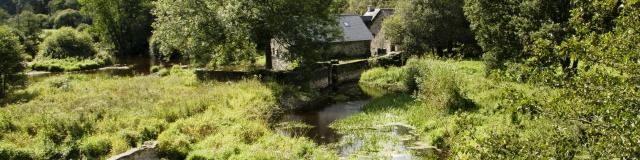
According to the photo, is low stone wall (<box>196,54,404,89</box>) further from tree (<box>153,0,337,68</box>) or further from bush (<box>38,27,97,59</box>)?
bush (<box>38,27,97,59</box>)

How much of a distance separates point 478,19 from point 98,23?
4960 centimetres

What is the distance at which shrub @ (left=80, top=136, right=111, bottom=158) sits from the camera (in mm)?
15359

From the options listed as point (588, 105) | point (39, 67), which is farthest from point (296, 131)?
point (39, 67)

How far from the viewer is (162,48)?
1280 inches

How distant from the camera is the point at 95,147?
1559 cm

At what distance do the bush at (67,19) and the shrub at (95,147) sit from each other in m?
83.1

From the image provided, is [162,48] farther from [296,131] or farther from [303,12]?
[296,131]

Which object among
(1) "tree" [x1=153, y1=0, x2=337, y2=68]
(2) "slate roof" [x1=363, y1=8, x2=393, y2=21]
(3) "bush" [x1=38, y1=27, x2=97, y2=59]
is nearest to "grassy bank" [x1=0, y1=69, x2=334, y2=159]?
(1) "tree" [x1=153, y1=0, x2=337, y2=68]

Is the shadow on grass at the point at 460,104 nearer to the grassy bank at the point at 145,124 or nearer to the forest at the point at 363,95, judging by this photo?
the forest at the point at 363,95

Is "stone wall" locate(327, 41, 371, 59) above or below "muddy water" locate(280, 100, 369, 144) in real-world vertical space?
above

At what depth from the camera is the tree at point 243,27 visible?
93.5 feet

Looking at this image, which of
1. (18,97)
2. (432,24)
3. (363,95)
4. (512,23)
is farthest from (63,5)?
(512,23)

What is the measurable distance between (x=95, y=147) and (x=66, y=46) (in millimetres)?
47649

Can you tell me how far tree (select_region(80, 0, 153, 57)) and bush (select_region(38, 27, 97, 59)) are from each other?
3.09 meters
